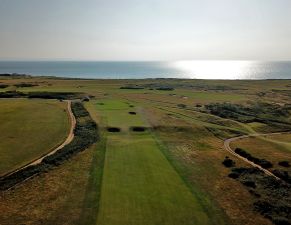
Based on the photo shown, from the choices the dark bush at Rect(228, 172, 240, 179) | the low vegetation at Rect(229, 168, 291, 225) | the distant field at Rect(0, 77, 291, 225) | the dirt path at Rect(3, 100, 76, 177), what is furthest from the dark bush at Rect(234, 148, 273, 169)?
the dirt path at Rect(3, 100, 76, 177)

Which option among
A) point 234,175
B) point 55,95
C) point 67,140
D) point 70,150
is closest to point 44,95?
point 55,95

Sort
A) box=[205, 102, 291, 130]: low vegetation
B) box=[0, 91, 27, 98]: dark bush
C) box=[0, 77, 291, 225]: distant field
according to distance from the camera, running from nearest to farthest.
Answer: box=[0, 77, 291, 225]: distant field < box=[205, 102, 291, 130]: low vegetation < box=[0, 91, 27, 98]: dark bush

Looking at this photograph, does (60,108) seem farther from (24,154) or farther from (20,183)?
(20,183)

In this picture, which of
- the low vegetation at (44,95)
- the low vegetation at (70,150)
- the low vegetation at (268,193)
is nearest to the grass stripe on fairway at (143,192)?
the low vegetation at (70,150)

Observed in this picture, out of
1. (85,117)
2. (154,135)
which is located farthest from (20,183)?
(85,117)

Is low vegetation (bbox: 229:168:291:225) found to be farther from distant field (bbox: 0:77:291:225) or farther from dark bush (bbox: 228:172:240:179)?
distant field (bbox: 0:77:291:225)

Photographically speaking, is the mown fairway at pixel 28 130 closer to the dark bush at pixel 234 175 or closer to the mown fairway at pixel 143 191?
the mown fairway at pixel 143 191

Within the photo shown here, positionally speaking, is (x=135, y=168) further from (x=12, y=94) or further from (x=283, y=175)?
(x=12, y=94)
